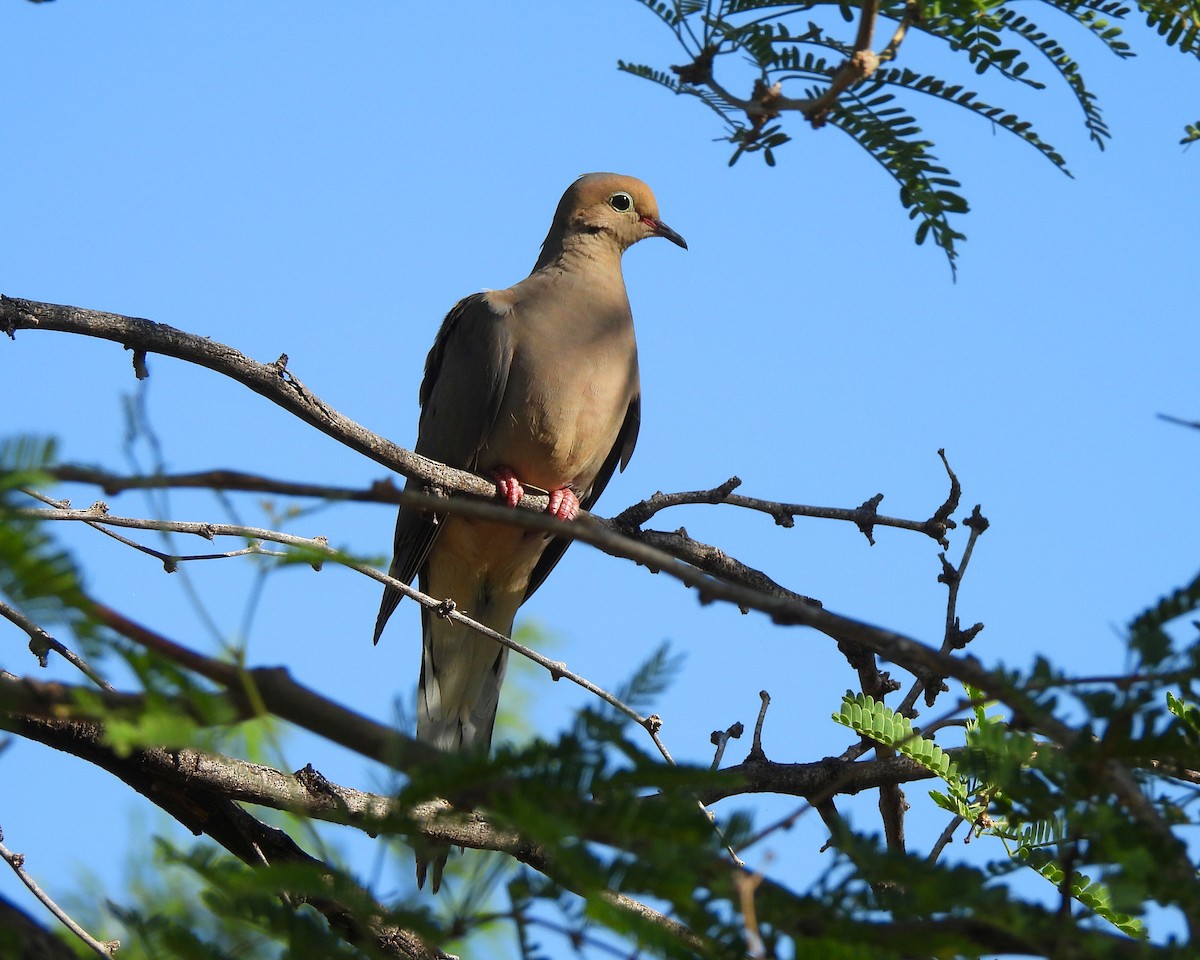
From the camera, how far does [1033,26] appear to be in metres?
2.51

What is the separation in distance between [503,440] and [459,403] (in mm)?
278

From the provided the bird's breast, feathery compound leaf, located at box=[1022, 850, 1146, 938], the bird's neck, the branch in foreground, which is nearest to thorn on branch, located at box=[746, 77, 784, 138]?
feathery compound leaf, located at box=[1022, 850, 1146, 938]

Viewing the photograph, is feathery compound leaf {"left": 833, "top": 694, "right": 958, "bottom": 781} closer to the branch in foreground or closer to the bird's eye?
the branch in foreground

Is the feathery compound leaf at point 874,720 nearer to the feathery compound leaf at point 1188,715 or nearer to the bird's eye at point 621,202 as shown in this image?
the feathery compound leaf at point 1188,715

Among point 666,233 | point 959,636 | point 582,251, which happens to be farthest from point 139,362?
point 666,233

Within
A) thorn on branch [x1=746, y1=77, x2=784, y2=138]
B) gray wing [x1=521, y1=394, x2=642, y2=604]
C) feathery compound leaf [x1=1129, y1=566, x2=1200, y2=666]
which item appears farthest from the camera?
gray wing [x1=521, y1=394, x2=642, y2=604]

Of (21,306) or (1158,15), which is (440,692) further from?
(1158,15)

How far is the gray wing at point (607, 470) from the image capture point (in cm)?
575

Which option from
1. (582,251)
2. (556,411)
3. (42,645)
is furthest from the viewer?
(582,251)

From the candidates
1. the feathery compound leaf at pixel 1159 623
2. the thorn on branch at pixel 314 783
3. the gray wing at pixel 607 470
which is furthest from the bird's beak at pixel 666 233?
the feathery compound leaf at pixel 1159 623

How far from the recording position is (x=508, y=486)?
5000 millimetres

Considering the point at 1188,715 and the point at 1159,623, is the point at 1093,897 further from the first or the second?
the point at 1159,623

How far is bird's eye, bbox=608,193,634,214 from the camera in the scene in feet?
20.6

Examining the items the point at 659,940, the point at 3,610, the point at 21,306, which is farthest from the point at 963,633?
the point at 21,306
